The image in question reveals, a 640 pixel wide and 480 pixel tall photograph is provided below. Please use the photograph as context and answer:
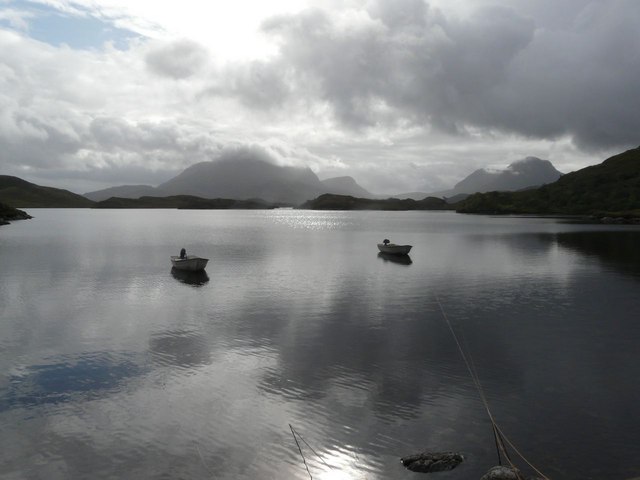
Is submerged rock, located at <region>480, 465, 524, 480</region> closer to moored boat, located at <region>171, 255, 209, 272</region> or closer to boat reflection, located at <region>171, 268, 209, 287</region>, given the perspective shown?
boat reflection, located at <region>171, 268, 209, 287</region>

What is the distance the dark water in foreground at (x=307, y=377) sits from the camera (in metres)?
17.2

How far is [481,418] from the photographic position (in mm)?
20062

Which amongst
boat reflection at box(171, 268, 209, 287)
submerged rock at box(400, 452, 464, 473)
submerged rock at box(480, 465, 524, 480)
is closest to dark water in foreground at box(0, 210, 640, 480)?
submerged rock at box(400, 452, 464, 473)

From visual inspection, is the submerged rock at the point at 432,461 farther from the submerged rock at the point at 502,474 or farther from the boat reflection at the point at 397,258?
the boat reflection at the point at 397,258

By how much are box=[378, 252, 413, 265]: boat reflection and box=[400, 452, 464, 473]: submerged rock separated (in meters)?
59.4

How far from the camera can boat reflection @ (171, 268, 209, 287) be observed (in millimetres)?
56322

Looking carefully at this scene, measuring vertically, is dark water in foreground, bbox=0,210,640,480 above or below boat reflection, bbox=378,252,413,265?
below

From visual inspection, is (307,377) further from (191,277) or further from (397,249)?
(397,249)

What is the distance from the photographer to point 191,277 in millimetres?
59781

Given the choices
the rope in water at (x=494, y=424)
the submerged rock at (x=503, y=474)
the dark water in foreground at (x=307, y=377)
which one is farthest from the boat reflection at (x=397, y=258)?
the submerged rock at (x=503, y=474)

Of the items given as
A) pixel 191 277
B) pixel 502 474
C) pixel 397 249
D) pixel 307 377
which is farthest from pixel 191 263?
pixel 502 474

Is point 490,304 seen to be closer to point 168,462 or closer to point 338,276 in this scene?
point 338,276

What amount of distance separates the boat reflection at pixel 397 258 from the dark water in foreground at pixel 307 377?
2208 cm

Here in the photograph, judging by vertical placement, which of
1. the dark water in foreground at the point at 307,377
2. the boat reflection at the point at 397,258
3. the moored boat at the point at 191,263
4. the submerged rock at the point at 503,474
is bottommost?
the dark water in foreground at the point at 307,377
